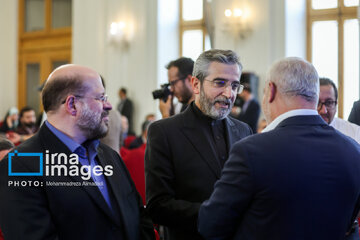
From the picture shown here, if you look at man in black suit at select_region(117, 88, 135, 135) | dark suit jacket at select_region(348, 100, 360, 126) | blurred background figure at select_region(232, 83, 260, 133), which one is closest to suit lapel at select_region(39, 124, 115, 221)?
dark suit jacket at select_region(348, 100, 360, 126)

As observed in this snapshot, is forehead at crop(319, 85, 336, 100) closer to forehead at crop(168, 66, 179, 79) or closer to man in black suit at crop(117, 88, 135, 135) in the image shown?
forehead at crop(168, 66, 179, 79)

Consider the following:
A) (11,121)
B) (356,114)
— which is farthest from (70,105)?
(11,121)

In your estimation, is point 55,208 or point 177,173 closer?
point 55,208

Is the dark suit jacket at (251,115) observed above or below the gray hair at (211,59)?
below

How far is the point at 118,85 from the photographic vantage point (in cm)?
996

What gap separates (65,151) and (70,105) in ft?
0.62

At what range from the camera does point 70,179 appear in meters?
1.76

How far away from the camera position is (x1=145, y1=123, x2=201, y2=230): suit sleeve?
1.98m

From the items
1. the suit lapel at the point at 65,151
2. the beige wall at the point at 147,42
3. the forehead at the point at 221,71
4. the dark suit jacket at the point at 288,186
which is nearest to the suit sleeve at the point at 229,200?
the dark suit jacket at the point at 288,186

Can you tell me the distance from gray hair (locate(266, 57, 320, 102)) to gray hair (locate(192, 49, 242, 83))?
497 millimetres

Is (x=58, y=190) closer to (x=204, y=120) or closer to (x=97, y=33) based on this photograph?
(x=204, y=120)

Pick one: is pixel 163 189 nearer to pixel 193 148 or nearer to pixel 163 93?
pixel 193 148

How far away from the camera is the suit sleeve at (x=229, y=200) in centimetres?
158

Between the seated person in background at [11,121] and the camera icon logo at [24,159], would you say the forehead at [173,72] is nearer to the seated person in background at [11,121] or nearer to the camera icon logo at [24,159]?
the camera icon logo at [24,159]
